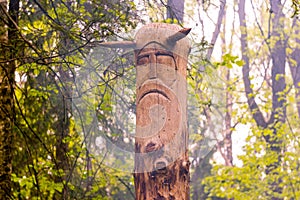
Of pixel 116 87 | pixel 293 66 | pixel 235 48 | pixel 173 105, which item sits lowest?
pixel 173 105

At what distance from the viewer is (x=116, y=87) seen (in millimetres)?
3488

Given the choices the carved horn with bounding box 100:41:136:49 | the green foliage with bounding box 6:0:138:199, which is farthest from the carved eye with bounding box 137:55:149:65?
the green foliage with bounding box 6:0:138:199

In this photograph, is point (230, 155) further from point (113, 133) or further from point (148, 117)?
point (148, 117)

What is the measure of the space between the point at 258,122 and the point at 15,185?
5.33m

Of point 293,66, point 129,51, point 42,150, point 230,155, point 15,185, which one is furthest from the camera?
point 230,155

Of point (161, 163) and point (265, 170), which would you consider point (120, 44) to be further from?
point (265, 170)

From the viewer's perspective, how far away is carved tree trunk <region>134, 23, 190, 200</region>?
264cm

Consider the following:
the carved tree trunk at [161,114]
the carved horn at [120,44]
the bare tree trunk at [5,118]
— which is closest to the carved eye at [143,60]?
the carved tree trunk at [161,114]

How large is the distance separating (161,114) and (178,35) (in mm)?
464

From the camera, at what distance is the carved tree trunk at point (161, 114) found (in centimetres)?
264

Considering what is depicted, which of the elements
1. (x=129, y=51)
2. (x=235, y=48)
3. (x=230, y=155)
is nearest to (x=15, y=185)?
(x=129, y=51)

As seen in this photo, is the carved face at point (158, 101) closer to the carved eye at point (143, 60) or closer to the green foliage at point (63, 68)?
the carved eye at point (143, 60)

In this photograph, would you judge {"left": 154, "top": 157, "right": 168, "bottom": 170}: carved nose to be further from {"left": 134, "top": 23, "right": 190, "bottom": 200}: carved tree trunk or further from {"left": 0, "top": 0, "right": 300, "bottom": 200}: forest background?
{"left": 0, "top": 0, "right": 300, "bottom": 200}: forest background

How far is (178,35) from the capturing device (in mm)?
2793
